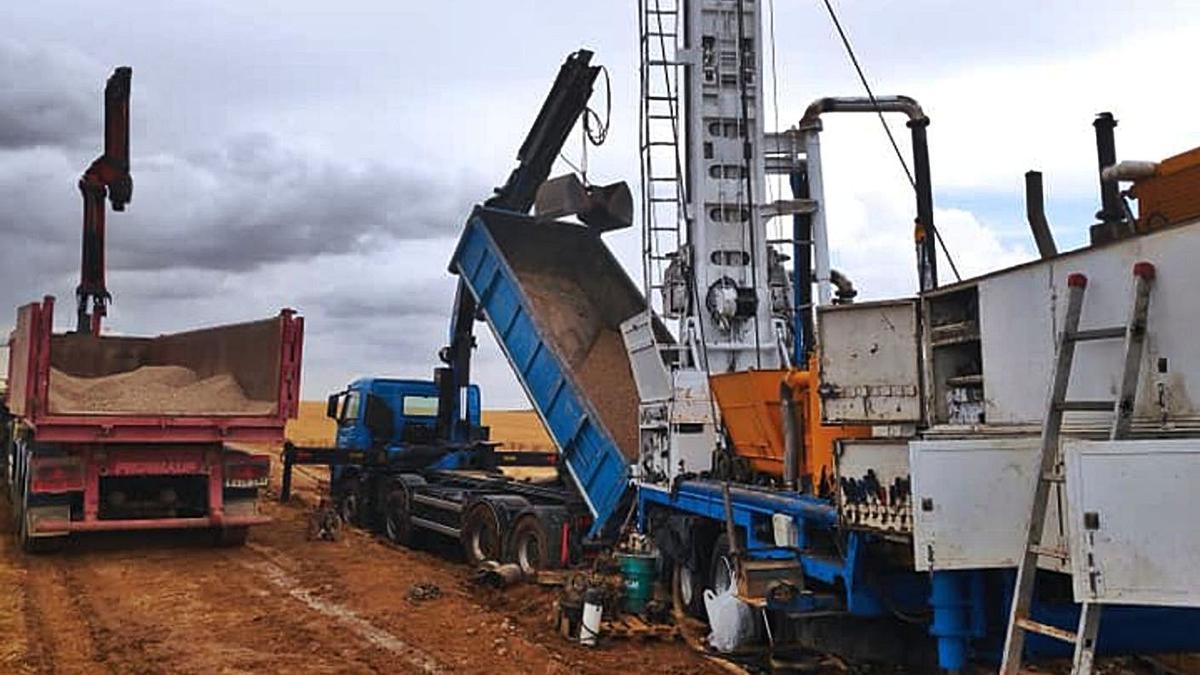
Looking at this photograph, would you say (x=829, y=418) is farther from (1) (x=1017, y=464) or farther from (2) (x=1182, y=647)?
(2) (x=1182, y=647)

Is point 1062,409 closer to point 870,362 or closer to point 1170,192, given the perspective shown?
point 1170,192

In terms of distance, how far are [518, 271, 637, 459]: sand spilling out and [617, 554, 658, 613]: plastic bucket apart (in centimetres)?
181

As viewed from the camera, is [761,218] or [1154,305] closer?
[1154,305]

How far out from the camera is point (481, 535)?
39.0 ft

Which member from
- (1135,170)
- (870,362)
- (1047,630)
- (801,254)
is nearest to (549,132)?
(801,254)

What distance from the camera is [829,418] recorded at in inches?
243

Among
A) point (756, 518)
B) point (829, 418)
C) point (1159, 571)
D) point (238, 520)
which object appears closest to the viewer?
point (1159, 571)

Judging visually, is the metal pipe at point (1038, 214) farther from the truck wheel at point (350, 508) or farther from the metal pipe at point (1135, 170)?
the truck wheel at point (350, 508)

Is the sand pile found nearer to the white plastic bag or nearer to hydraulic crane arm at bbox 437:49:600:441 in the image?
hydraulic crane arm at bbox 437:49:600:441

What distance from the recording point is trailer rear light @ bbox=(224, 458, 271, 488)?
12.0 meters

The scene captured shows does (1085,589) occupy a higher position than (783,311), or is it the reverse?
(783,311)

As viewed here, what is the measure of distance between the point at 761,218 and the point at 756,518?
3.68 meters

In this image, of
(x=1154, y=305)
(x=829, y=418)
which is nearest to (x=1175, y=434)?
(x=1154, y=305)

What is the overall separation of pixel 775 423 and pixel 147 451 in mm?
7262
